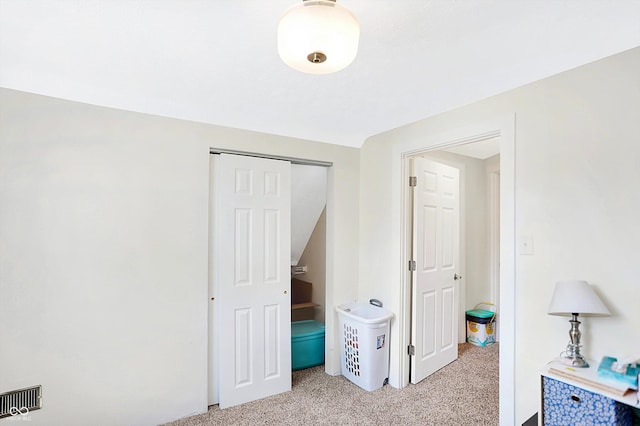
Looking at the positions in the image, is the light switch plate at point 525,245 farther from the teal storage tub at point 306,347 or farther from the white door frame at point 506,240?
the teal storage tub at point 306,347

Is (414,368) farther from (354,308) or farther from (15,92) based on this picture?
(15,92)

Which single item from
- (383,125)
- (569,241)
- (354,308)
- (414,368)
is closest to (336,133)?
(383,125)

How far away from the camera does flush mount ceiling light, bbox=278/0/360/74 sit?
41.9 inches

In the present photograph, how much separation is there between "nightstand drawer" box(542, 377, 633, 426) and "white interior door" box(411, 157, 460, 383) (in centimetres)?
137

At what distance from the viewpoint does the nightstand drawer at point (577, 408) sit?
1.40 metres

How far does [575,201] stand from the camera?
175cm

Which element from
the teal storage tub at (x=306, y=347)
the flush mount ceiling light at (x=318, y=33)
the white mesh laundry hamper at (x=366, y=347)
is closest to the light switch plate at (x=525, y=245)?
the white mesh laundry hamper at (x=366, y=347)

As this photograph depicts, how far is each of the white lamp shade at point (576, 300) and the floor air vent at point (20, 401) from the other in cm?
294

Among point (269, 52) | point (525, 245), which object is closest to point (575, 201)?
point (525, 245)

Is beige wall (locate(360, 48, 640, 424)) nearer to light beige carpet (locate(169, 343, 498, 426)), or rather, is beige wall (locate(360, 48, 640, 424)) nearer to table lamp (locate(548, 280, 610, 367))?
table lamp (locate(548, 280, 610, 367))

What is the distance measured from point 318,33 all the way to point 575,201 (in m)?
1.62

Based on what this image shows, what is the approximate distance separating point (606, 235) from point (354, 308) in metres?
2.08

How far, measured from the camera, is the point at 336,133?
10.2ft

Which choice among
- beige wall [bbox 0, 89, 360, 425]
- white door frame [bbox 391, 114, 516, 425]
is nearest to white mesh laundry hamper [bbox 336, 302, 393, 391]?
white door frame [bbox 391, 114, 516, 425]
